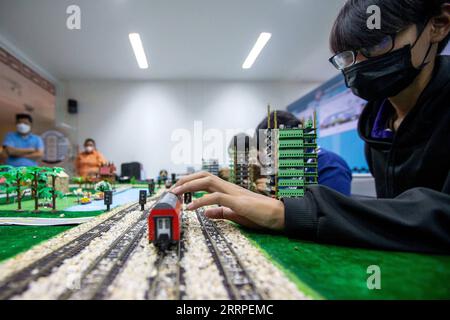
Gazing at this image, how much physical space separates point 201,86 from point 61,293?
798cm

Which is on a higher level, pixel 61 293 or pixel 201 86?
pixel 201 86

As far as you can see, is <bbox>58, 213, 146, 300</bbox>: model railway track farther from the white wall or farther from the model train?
the white wall

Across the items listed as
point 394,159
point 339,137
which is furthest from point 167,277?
point 339,137

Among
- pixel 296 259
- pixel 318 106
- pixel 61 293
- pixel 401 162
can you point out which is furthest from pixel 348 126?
pixel 61 293

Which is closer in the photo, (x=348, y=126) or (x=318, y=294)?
(x=318, y=294)

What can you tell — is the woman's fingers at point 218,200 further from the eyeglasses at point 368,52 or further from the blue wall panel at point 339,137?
the blue wall panel at point 339,137

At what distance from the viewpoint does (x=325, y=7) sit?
14.2 feet

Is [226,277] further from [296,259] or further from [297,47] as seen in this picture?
[297,47]

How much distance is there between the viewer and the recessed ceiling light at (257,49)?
518 centimetres

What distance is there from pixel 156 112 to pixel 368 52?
24.9 feet

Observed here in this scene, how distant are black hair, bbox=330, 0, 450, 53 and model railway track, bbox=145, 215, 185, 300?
1147mm

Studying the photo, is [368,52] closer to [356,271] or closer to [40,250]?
[356,271]

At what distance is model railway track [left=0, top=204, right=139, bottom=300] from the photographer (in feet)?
A: 1.70

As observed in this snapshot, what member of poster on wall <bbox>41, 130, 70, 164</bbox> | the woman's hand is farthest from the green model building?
poster on wall <bbox>41, 130, 70, 164</bbox>
